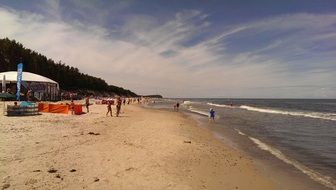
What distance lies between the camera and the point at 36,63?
6900 centimetres

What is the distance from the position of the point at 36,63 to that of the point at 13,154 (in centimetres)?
6452

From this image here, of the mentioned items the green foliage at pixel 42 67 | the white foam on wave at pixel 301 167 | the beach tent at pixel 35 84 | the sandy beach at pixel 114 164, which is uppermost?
the green foliage at pixel 42 67

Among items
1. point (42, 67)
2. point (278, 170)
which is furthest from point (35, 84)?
point (278, 170)

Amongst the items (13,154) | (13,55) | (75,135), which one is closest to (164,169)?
(13,154)

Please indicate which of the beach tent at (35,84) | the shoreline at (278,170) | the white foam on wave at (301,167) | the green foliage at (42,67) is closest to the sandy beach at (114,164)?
the shoreline at (278,170)

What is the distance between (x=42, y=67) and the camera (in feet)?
241

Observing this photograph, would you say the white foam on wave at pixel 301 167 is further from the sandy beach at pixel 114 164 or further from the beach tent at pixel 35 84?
the beach tent at pixel 35 84

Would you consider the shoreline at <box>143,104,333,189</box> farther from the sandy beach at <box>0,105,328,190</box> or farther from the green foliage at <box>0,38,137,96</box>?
the green foliage at <box>0,38,137,96</box>

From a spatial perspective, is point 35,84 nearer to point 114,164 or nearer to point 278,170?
point 114,164

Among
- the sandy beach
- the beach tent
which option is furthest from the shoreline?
the beach tent

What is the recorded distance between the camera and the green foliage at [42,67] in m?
60.7

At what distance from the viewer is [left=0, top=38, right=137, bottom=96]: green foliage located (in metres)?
60.7

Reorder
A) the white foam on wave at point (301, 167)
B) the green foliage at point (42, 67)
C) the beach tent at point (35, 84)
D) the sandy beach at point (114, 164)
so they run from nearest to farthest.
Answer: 1. the sandy beach at point (114, 164)
2. the white foam on wave at point (301, 167)
3. the beach tent at point (35, 84)
4. the green foliage at point (42, 67)

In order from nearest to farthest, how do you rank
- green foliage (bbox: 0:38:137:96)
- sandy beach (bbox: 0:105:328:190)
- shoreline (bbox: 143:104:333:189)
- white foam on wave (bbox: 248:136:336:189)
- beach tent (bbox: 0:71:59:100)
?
sandy beach (bbox: 0:105:328:190) < shoreline (bbox: 143:104:333:189) < white foam on wave (bbox: 248:136:336:189) < beach tent (bbox: 0:71:59:100) < green foliage (bbox: 0:38:137:96)
